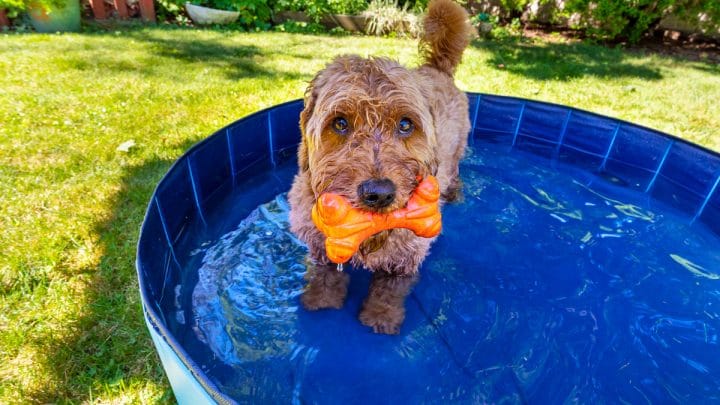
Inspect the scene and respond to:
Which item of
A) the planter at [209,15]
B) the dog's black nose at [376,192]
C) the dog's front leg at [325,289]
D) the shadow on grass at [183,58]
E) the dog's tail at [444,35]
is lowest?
the dog's front leg at [325,289]

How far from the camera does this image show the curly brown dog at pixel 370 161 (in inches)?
93.7

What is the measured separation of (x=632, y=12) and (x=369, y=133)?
1130cm

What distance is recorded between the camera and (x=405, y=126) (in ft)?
8.74

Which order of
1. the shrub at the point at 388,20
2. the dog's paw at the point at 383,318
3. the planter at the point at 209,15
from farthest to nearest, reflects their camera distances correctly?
the shrub at the point at 388,20 < the planter at the point at 209,15 < the dog's paw at the point at 383,318

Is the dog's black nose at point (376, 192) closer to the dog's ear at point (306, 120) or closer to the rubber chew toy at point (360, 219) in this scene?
the rubber chew toy at point (360, 219)

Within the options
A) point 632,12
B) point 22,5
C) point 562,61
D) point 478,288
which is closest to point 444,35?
point 478,288

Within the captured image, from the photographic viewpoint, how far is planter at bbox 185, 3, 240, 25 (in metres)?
10.2

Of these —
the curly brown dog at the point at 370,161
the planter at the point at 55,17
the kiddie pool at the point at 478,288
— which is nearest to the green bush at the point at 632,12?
the kiddie pool at the point at 478,288

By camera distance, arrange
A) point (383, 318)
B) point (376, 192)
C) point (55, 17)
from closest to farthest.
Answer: point (376, 192) < point (383, 318) < point (55, 17)

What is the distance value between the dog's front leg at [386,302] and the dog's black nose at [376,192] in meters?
1.08

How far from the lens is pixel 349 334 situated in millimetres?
3072

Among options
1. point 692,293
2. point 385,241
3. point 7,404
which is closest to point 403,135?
point 385,241

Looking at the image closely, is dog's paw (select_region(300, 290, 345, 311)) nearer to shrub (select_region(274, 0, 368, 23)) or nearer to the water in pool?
the water in pool

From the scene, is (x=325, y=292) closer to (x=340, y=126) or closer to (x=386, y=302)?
(x=386, y=302)
